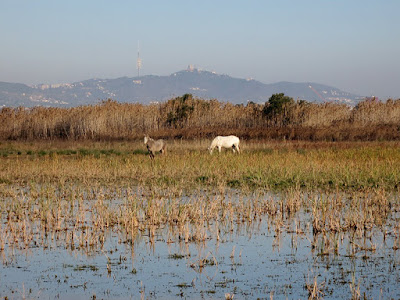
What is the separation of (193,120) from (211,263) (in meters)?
30.2

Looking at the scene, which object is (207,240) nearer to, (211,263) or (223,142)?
(211,263)

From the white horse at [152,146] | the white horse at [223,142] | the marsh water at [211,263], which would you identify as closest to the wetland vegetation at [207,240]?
the marsh water at [211,263]

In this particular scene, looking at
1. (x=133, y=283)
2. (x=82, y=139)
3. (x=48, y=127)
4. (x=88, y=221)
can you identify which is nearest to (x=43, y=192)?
(x=88, y=221)

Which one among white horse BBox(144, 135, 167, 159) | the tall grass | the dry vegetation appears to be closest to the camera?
the tall grass

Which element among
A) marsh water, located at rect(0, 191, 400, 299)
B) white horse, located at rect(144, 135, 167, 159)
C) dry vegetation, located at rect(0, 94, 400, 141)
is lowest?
marsh water, located at rect(0, 191, 400, 299)

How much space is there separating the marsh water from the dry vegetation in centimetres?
2413

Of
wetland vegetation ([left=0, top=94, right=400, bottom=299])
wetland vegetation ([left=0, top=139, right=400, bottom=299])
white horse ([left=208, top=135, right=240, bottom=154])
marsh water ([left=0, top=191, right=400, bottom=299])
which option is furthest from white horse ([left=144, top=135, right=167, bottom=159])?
marsh water ([left=0, top=191, right=400, bottom=299])

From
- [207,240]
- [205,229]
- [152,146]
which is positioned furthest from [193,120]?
[207,240]

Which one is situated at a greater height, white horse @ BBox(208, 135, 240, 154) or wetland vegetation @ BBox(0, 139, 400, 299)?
white horse @ BBox(208, 135, 240, 154)

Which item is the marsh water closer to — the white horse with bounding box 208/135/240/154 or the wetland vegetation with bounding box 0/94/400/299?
the wetland vegetation with bounding box 0/94/400/299

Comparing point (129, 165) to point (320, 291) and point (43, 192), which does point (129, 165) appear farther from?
point (320, 291)

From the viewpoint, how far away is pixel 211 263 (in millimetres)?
8805

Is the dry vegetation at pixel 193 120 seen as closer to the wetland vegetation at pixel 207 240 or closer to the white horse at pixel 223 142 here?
the white horse at pixel 223 142

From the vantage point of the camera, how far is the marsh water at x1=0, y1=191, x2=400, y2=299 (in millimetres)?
7527
